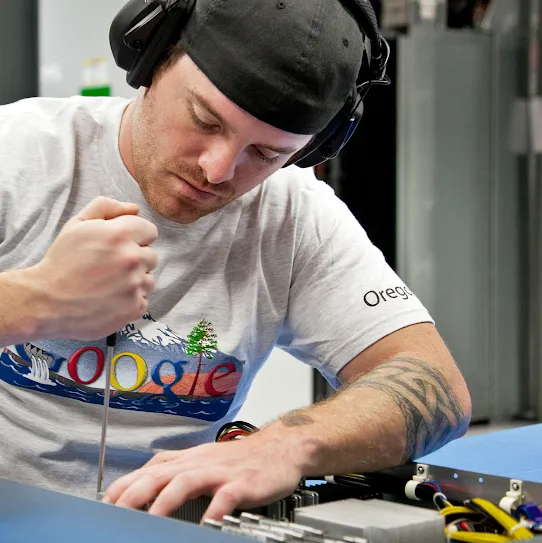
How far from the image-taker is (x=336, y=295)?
1.36m

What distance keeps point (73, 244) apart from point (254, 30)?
13.3 inches

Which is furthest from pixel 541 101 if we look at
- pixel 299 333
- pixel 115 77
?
pixel 299 333

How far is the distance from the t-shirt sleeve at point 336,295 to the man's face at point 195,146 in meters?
0.18

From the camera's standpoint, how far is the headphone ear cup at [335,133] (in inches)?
49.4

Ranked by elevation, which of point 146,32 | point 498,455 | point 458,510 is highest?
point 146,32

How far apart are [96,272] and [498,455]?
694mm

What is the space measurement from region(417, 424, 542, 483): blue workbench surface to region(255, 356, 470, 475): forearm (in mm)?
62

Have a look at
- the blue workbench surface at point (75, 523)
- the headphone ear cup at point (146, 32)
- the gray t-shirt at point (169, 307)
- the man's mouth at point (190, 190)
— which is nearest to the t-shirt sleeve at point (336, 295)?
the gray t-shirt at point (169, 307)

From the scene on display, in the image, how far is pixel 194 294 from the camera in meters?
1.31

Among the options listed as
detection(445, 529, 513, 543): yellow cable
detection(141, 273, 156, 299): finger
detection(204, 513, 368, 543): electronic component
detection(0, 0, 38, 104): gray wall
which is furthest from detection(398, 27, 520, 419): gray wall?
detection(204, 513, 368, 543): electronic component

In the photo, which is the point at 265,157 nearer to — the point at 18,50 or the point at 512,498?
the point at 512,498

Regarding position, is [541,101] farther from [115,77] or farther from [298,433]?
[298,433]

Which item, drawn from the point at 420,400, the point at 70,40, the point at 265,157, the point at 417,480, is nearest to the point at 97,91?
the point at 70,40

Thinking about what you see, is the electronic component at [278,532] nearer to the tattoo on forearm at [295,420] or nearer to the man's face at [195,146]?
the tattoo on forearm at [295,420]
